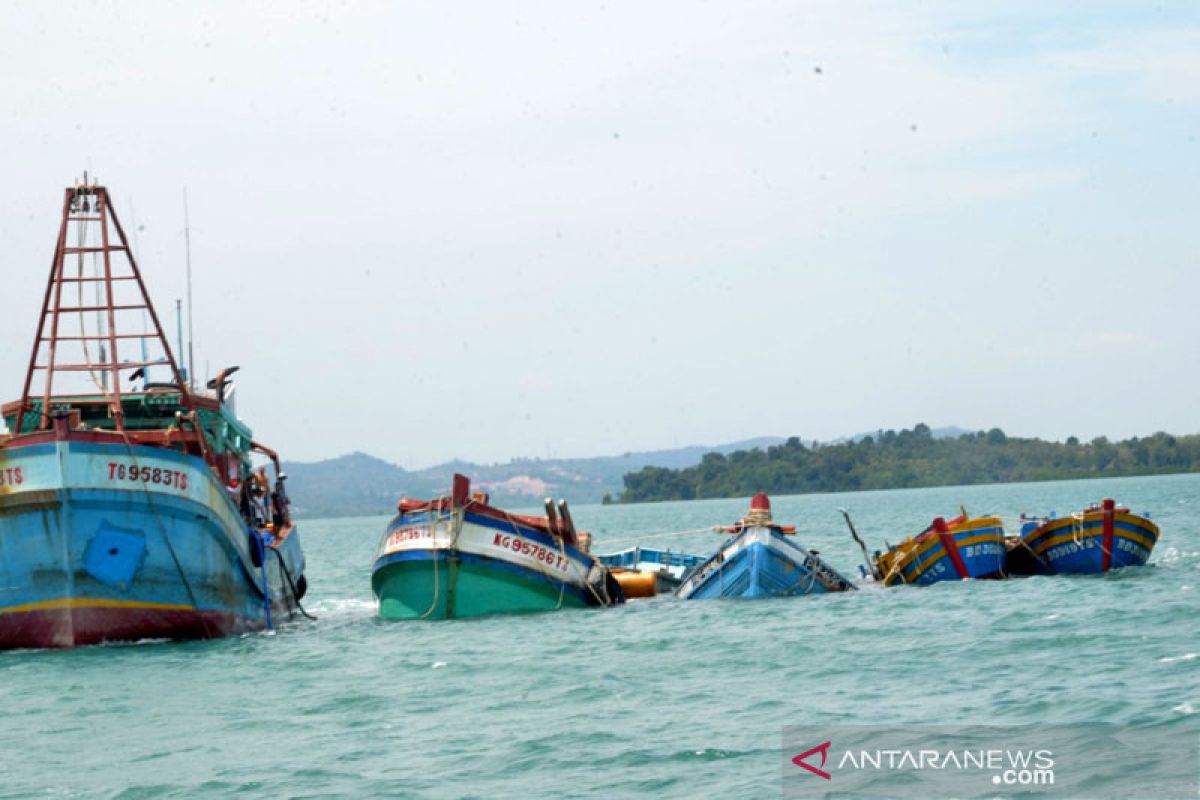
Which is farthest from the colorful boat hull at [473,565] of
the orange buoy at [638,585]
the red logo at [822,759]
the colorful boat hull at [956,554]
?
the red logo at [822,759]

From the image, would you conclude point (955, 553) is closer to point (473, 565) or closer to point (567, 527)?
point (567, 527)

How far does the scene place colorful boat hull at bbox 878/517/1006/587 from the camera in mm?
36938

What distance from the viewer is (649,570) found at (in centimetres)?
4169

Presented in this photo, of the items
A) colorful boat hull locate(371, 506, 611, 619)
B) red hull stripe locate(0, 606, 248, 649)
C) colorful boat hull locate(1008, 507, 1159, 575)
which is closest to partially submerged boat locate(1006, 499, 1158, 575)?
colorful boat hull locate(1008, 507, 1159, 575)

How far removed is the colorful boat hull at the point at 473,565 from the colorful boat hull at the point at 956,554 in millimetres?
8059

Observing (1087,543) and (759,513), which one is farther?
(1087,543)

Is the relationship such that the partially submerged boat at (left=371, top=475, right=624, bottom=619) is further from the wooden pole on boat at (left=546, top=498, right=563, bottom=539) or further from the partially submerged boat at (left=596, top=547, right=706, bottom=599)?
the partially submerged boat at (left=596, top=547, right=706, bottom=599)

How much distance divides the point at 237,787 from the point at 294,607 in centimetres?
2222

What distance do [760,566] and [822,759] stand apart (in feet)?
57.5

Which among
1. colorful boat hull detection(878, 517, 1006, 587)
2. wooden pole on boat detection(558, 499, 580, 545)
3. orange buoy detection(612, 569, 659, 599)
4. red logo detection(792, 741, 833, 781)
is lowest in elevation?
red logo detection(792, 741, 833, 781)

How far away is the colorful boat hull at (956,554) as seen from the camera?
36.9 metres

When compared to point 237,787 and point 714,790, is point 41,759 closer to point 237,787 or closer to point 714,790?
point 237,787

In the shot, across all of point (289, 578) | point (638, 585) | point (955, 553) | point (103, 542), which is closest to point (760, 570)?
point (638, 585)

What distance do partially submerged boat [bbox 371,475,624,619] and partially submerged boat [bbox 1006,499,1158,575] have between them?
10.8 meters
